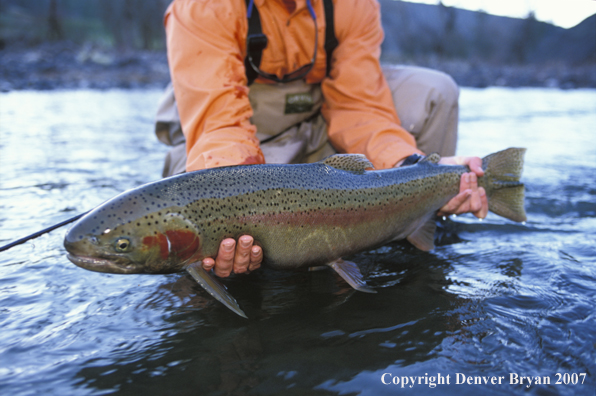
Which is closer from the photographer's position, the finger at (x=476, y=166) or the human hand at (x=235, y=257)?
the human hand at (x=235, y=257)

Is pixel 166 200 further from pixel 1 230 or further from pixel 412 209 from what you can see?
pixel 1 230

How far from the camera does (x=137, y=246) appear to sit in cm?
151

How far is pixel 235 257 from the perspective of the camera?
1745 mm

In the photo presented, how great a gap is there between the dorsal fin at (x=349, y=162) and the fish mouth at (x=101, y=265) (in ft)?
2.89

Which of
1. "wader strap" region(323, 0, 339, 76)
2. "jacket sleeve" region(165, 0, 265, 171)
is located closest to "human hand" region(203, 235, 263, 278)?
"jacket sleeve" region(165, 0, 265, 171)

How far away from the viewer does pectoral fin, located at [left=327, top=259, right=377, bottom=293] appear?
6.12ft

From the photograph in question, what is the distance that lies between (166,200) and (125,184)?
218cm

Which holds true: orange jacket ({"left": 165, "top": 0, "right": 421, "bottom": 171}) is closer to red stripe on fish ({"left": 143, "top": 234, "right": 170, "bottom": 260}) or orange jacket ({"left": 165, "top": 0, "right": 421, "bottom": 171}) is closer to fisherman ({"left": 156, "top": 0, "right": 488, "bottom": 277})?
fisherman ({"left": 156, "top": 0, "right": 488, "bottom": 277})

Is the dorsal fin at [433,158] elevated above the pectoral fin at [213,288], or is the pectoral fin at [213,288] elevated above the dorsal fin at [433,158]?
the dorsal fin at [433,158]

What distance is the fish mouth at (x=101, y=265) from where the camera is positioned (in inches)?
58.2

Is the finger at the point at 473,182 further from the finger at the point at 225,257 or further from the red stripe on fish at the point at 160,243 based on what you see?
the red stripe on fish at the point at 160,243

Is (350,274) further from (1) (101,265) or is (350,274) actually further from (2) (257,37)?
(2) (257,37)

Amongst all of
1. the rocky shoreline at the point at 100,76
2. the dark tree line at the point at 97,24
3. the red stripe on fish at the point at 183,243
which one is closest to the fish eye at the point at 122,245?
the red stripe on fish at the point at 183,243

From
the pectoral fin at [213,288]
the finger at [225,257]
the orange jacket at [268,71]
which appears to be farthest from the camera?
the orange jacket at [268,71]
